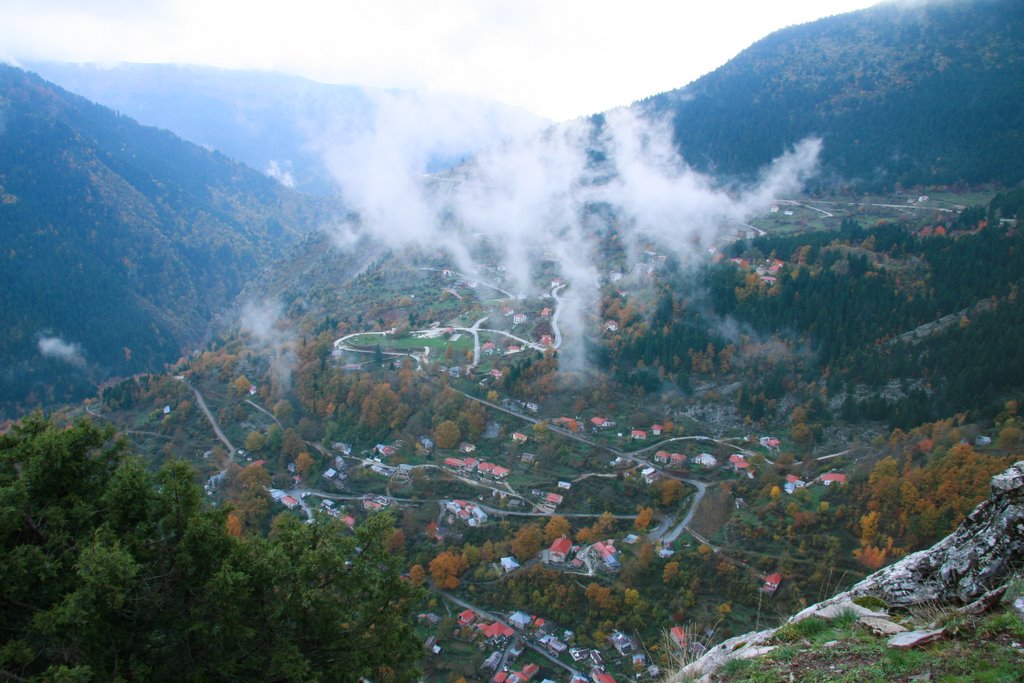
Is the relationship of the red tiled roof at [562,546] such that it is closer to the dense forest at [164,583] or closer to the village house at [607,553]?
the village house at [607,553]

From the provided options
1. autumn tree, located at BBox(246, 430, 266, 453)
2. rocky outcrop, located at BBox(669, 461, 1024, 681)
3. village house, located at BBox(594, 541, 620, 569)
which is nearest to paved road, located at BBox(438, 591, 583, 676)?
village house, located at BBox(594, 541, 620, 569)

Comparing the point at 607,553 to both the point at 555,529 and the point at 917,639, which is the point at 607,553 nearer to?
the point at 555,529

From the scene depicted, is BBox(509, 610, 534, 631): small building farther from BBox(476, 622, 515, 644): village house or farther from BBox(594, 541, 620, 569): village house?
BBox(594, 541, 620, 569): village house

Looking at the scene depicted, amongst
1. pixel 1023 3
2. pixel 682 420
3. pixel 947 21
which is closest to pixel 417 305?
pixel 682 420

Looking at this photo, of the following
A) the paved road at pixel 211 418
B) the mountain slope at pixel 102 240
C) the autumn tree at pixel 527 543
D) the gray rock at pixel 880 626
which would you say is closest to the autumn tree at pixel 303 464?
the paved road at pixel 211 418

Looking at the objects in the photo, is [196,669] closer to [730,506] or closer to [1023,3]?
[730,506]

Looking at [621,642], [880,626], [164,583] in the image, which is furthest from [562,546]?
[880,626]
